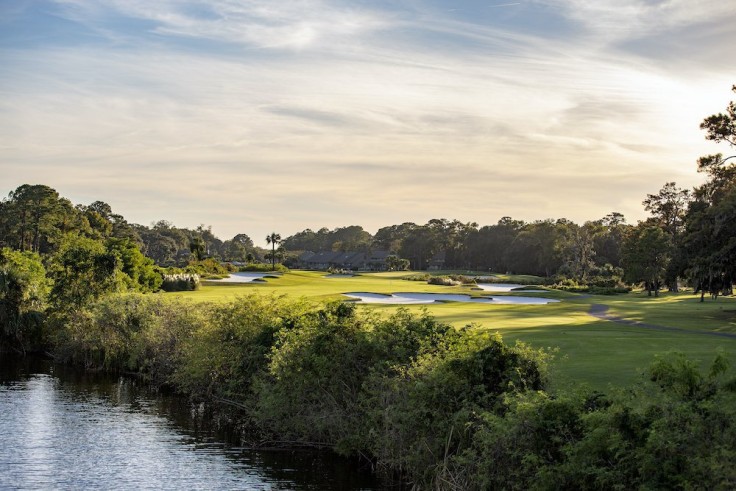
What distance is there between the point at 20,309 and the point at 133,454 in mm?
29393

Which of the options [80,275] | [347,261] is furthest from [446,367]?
[347,261]

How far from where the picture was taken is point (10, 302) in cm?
4709

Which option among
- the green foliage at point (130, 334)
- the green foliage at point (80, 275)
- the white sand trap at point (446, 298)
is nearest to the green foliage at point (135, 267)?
the green foliage at point (80, 275)

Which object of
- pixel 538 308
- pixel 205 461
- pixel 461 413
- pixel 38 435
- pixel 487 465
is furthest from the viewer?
pixel 538 308

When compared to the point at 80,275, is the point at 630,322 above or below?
below

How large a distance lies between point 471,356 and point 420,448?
2.72 metres

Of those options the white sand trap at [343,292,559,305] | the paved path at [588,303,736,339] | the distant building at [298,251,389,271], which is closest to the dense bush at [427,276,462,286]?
the white sand trap at [343,292,559,305]

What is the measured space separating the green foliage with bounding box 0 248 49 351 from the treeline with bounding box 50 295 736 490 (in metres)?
19.2

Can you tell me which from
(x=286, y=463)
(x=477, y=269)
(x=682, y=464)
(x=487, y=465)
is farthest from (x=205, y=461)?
(x=477, y=269)

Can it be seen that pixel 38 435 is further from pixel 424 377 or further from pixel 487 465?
pixel 487 465

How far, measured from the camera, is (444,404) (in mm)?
18516

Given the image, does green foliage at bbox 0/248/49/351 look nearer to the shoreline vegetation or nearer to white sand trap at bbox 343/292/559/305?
the shoreline vegetation

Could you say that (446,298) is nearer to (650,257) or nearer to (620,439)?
(650,257)

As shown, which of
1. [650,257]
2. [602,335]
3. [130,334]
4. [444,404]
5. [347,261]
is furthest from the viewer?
[347,261]
